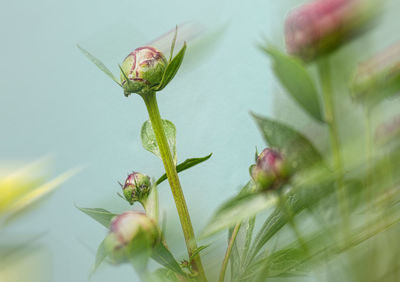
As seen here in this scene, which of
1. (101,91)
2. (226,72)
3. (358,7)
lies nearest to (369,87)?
(358,7)

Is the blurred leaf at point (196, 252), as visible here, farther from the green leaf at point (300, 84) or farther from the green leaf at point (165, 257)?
the green leaf at point (300, 84)

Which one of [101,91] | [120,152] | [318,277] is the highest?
[101,91]

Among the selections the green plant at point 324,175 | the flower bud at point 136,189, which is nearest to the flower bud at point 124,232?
the green plant at point 324,175

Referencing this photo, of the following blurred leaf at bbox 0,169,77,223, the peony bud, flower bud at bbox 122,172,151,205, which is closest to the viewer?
the peony bud

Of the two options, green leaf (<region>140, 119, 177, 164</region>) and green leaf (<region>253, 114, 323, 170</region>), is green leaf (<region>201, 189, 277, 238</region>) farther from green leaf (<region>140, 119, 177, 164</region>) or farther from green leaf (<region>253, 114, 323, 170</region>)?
green leaf (<region>140, 119, 177, 164</region>)

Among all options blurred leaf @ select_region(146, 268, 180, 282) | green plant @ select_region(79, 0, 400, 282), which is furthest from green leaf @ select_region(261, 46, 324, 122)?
blurred leaf @ select_region(146, 268, 180, 282)

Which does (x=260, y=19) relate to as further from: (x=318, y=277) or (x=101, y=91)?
(x=318, y=277)

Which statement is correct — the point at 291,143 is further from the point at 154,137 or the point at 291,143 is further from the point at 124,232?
the point at 154,137
